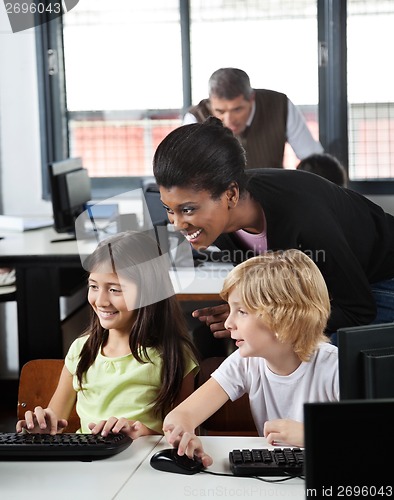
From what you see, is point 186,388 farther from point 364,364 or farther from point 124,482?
point 364,364

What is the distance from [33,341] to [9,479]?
5.87ft

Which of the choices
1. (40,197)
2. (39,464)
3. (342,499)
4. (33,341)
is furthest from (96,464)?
(40,197)

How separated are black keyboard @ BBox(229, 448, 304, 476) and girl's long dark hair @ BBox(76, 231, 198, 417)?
1.65 feet

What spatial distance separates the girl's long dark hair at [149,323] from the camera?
6.68 feet

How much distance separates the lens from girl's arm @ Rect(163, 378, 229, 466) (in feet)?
5.11

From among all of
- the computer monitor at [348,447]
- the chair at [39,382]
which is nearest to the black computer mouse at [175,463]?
the computer monitor at [348,447]

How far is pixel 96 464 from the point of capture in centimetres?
156

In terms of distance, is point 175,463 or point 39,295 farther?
point 39,295

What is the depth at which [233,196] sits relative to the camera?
6.63 feet

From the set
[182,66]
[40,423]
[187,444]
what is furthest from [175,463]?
[182,66]

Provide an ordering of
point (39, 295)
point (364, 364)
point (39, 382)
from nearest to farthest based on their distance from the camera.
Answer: point (364, 364), point (39, 382), point (39, 295)

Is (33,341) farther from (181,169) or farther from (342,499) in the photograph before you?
(342,499)

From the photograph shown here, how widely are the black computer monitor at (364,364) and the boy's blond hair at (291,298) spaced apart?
0.49 m

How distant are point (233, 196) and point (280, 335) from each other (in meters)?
0.38
